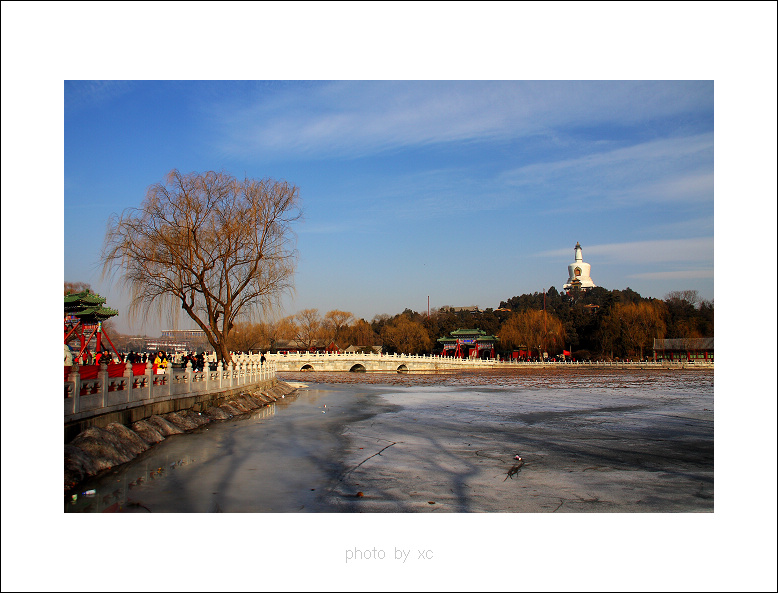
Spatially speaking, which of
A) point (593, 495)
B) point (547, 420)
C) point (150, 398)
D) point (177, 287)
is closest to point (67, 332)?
point (177, 287)

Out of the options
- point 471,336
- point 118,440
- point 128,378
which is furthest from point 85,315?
point 471,336

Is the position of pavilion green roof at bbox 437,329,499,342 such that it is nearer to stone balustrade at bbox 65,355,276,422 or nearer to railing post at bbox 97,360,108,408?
stone balustrade at bbox 65,355,276,422

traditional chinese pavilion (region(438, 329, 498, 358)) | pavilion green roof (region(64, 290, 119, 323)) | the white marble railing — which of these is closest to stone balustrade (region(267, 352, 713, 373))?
traditional chinese pavilion (region(438, 329, 498, 358))

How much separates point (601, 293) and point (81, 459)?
101 meters

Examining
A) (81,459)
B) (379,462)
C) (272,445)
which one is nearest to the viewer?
(81,459)

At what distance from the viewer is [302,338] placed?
323 feet

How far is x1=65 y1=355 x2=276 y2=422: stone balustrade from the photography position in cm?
941

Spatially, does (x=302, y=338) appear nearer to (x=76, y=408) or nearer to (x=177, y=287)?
(x=177, y=287)

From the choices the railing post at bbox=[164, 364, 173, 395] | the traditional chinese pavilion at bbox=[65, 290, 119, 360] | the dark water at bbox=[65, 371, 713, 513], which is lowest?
the dark water at bbox=[65, 371, 713, 513]

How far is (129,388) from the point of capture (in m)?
11.9

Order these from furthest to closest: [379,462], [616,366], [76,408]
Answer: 1. [616,366]
2. [379,462]
3. [76,408]

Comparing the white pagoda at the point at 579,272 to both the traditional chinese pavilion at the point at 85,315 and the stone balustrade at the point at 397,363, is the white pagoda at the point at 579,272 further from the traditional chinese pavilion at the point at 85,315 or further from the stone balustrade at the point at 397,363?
the traditional chinese pavilion at the point at 85,315

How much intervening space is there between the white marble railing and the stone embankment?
44 cm

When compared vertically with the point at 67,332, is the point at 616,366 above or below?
below
